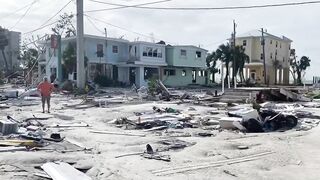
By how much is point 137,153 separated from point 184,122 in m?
6.77

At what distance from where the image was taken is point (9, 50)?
301 feet

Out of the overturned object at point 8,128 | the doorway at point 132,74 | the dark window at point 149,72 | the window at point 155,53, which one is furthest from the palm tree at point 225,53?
the overturned object at point 8,128

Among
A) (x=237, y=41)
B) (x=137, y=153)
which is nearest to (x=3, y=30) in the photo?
(x=237, y=41)

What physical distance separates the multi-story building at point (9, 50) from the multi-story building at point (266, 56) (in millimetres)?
43145

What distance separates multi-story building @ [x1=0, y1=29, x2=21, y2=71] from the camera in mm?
85294

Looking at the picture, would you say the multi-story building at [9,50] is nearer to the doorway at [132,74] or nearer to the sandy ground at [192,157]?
the doorway at [132,74]

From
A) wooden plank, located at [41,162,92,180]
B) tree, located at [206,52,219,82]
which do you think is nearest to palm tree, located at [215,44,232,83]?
tree, located at [206,52,219,82]

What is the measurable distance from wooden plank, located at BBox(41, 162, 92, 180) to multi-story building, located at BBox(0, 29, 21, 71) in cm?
7865

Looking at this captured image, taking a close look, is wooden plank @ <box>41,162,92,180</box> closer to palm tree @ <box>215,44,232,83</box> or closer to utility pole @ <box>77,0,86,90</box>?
utility pole @ <box>77,0,86,90</box>

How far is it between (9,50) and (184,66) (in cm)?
4429

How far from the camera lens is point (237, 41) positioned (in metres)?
82.8

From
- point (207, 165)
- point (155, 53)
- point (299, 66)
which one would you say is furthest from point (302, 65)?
point (207, 165)

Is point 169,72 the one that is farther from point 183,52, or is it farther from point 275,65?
point 275,65

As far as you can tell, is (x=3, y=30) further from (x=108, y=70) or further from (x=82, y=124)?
(x=82, y=124)
